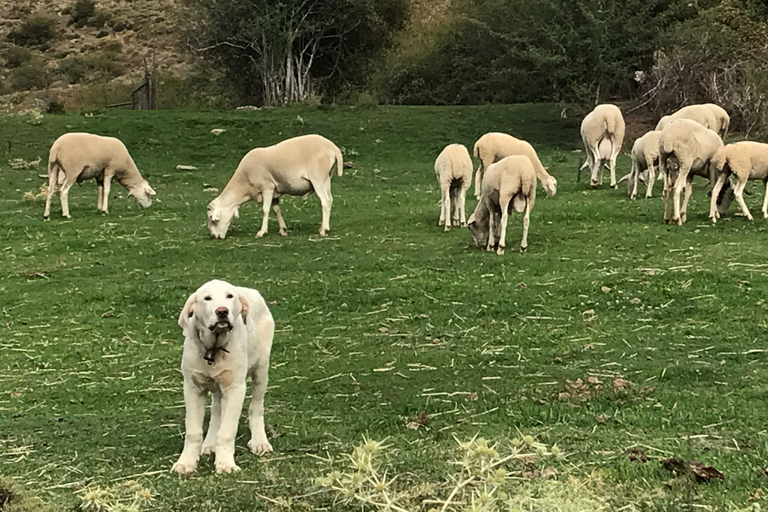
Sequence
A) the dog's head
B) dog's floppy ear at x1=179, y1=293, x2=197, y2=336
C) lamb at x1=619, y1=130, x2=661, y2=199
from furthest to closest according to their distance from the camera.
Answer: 1. lamb at x1=619, y1=130, x2=661, y2=199
2. dog's floppy ear at x1=179, y1=293, x2=197, y2=336
3. the dog's head

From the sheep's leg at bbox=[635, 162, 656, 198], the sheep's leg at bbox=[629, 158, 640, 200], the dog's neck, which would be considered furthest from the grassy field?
the dog's neck

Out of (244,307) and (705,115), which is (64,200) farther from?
(244,307)

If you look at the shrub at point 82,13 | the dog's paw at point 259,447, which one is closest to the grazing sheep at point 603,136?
the dog's paw at point 259,447

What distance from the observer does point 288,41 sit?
112 feet

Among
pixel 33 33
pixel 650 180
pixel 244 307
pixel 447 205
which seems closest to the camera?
pixel 244 307

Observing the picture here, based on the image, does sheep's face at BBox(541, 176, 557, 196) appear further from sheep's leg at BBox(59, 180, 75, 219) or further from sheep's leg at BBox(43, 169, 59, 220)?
sheep's leg at BBox(43, 169, 59, 220)

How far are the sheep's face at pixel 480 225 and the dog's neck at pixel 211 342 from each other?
25.4 feet

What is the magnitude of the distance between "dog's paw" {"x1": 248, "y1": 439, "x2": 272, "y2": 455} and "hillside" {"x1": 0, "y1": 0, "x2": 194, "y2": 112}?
1657 inches

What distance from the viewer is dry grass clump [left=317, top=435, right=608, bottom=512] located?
3840 mm

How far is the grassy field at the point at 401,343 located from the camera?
5.14 metres

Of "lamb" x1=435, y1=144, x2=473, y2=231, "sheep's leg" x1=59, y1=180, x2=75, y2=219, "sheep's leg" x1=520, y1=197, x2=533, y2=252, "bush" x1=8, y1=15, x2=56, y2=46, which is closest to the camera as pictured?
"sheep's leg" x1=520, y1=197, x2=533, y2=252

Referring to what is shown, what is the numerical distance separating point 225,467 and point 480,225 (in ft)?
25.9

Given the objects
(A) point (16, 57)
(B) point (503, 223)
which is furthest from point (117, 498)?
(A) point (16, 57)

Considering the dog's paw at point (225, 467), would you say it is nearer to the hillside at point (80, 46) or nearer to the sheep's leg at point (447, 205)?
the sheep's leg at point (447, 205)
